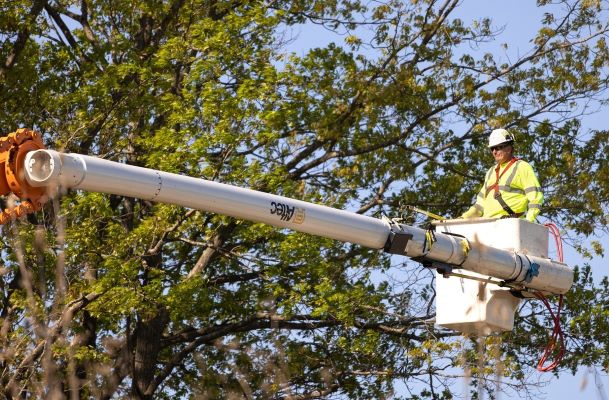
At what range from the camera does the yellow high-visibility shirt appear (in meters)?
A: 12.4

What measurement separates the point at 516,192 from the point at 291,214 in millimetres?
3713

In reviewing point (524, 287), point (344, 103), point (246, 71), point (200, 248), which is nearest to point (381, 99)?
point (344, 103)

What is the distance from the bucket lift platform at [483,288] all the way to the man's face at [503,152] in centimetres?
120

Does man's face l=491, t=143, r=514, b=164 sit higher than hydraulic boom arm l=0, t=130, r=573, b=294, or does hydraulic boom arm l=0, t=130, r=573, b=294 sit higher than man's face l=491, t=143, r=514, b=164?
man's face l=491, t=143, r=514, b=164

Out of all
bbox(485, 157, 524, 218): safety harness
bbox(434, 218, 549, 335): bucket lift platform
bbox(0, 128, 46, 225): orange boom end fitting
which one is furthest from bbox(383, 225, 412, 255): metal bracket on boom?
bbox(0, 128, 46, 225): orange boom end fitting

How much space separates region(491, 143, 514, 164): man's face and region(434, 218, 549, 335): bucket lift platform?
1198mm

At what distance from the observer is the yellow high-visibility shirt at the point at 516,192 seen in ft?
40.5

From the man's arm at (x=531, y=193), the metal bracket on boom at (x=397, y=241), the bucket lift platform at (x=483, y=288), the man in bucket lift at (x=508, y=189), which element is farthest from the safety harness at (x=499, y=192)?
the metal bracket on boom at (x=397, y=241)

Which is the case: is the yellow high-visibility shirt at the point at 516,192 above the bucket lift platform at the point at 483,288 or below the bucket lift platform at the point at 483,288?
above

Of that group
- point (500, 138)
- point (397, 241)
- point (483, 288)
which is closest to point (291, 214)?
point (397, 241)

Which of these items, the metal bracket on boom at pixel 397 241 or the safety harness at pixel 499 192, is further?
the safety harness at pixel 499 192

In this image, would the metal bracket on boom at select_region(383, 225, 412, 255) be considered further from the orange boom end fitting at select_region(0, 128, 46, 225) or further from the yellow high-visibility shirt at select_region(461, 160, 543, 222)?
the orange boom end fitting at select_region(0, 128, 46, 225)

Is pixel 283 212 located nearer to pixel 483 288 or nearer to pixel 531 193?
pixel 483 288

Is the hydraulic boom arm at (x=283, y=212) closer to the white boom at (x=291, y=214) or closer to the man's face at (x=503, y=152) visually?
the white boom at (x=291, y=214)
